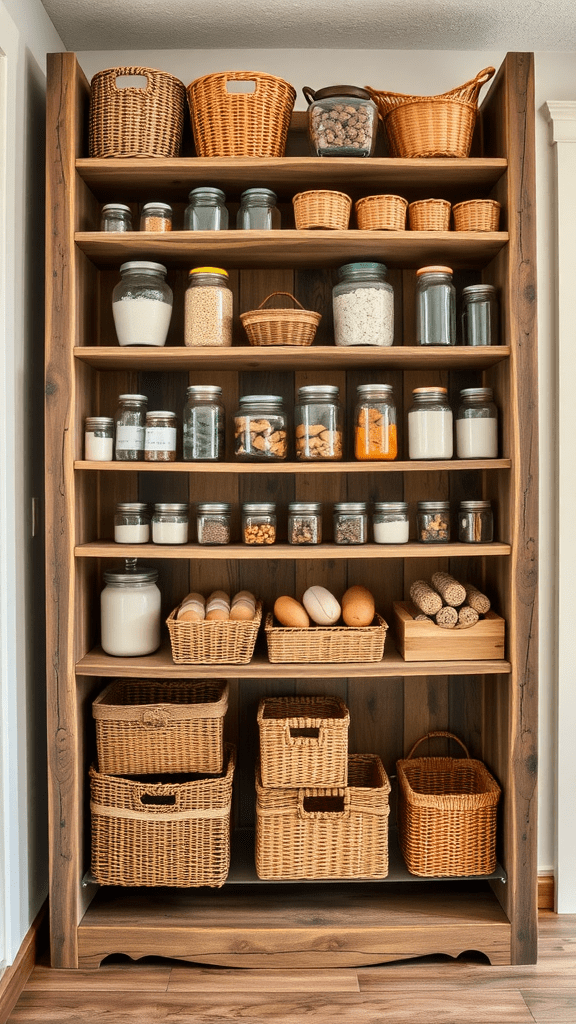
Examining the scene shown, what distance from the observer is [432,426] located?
2076mm

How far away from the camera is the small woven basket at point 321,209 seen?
2008 millimetres

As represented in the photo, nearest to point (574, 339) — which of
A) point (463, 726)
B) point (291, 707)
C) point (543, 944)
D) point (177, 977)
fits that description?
point (463, 726)

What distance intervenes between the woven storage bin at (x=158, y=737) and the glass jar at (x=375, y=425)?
0.81 m

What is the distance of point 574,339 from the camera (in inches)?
90.7

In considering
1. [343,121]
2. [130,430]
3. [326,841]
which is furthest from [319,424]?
[326,841]

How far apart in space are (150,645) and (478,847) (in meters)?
1.07

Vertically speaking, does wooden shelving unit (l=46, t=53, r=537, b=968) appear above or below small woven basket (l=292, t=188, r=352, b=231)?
below

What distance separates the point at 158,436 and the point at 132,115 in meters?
0.85

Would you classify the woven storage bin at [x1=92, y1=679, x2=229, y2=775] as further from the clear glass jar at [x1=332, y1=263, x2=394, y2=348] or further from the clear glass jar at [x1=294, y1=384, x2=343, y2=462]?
the clear glass jar at [x1=332, y1=263, x2=394, y2=348]

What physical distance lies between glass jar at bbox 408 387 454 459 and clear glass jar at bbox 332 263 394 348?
18cm

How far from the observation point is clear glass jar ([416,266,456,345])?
2072 mm

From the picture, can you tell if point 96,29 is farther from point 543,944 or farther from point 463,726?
point 543,944

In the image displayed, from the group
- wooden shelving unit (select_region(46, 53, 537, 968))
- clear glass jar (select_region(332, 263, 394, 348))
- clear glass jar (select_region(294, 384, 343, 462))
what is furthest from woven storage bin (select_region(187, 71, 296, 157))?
clear glass jar (select_region(294, 384, 343, 462))

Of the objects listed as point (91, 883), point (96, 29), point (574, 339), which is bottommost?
point (91, 883)
